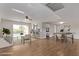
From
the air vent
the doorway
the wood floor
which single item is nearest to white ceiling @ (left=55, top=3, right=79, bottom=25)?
the air vent

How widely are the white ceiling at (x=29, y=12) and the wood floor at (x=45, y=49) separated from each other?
1.68ft

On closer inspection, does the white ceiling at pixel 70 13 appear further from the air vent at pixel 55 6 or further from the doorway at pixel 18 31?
the doorway at pixel 18 31

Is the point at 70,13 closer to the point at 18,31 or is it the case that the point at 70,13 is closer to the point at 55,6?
the point at 55,6

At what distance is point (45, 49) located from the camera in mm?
2605

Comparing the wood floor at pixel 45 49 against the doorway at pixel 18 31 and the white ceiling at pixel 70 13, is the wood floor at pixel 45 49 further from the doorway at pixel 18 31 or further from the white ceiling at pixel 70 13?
the white ceiling at pixel 70 13

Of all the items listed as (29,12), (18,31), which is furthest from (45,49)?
(29,12)

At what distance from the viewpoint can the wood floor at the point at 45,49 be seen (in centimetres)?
256

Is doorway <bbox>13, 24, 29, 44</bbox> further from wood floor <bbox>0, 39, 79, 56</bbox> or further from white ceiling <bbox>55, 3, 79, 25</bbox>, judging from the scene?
white ceiling <bbox>55, 3, 79, 25</bbox>

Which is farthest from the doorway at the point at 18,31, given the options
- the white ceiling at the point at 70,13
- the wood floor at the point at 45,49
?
the white ceiling at the point at 70,13

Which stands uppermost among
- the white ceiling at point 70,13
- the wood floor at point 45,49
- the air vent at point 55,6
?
the air vent at point 55,6

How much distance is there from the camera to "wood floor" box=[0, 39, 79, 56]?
2562mm

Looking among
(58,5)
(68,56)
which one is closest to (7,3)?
(58,5)

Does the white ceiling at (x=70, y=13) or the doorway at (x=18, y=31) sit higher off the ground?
the white ceiling at (x=70, y=13)

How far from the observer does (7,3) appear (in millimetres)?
2541
